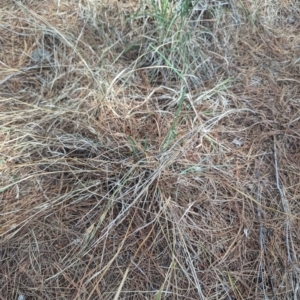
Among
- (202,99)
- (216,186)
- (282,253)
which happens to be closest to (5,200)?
(216,186)

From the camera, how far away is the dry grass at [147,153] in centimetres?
121

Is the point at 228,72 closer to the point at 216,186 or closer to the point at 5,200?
the point at 216,186

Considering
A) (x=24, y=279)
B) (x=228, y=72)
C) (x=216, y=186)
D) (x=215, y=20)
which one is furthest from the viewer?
(x=215, y=20)

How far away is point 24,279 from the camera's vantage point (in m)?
1.20

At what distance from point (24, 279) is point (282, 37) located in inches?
57.9

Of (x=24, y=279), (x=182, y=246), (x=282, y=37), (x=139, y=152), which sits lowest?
(x=24, y=279)

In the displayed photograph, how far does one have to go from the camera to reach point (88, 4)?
1803 millimetres

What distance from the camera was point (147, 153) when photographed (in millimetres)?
1336

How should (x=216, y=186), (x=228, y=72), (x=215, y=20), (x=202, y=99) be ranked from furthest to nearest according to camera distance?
(x=215, y=20), (x=228, y=72), (x=202, y=99), (x=216, y=186)

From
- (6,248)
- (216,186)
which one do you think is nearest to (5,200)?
(6,248)

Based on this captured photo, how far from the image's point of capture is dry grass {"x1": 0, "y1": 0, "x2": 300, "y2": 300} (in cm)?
121

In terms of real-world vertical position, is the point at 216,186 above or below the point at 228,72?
below

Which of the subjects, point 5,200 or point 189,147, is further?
point 189,147

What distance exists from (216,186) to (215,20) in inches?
33.3
